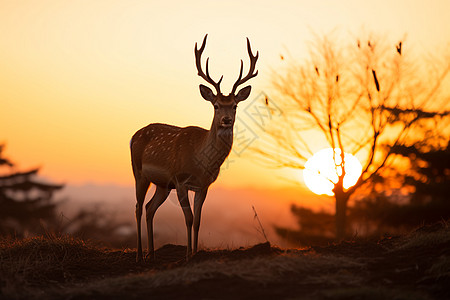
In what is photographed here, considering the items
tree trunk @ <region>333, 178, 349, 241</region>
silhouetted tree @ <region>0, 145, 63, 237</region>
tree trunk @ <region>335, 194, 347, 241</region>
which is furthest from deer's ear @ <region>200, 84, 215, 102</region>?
silhouetted tree @ <region>0, 145, 63, 237</region>

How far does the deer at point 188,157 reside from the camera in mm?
10094

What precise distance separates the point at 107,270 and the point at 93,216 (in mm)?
29634

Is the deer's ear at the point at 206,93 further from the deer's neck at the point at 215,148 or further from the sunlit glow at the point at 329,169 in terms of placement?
the sunlit glow at the point at 329,169

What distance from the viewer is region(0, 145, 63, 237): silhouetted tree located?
3453 centimetres

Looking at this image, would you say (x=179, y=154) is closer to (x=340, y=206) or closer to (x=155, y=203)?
(x=155, y=203)

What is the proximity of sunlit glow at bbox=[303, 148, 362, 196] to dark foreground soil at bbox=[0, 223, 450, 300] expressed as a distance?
12773 mm

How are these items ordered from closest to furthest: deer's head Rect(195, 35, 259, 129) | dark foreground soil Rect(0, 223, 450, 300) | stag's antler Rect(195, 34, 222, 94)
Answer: dark foreground soil Rect(0, 223, 450, 300) < deer's head Rect(195, 35, 259, 129) < stag's antler Rect(195, 34, 222, 94)

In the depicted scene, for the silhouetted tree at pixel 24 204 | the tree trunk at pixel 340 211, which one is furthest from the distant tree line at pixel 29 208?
the tree trunk at pixel 340 211

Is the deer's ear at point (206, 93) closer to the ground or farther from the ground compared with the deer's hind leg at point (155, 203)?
farther from the ground

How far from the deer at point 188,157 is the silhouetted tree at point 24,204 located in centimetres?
2418

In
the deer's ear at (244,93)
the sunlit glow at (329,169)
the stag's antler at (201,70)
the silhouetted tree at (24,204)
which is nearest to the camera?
the stag's antler at (201,70)

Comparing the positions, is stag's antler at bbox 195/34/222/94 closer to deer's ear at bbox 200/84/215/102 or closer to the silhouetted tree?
deer's ear at bbox 200/84/215/102

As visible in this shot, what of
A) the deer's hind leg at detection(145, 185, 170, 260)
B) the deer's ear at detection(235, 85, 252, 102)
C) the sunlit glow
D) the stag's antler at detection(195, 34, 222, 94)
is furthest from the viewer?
the sunlit glow

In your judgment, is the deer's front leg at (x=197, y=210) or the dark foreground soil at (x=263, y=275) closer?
the dark foreground soil at (x=263, y=275)
